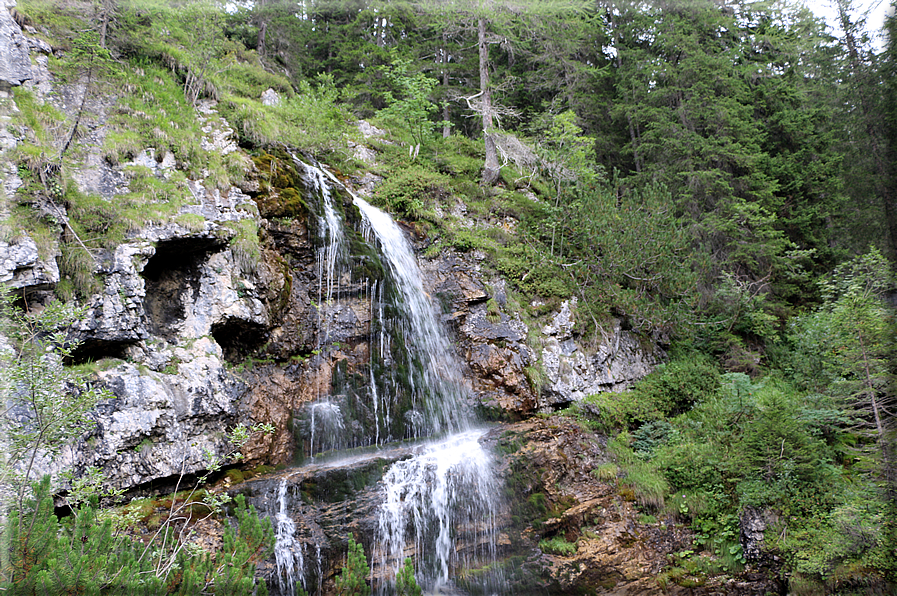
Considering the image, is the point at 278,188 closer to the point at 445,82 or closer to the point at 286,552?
the point at 286,552

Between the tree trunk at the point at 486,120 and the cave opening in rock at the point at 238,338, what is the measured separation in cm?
888

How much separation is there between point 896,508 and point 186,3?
14957 millimetres

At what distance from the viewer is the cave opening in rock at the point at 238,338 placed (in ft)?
25.5

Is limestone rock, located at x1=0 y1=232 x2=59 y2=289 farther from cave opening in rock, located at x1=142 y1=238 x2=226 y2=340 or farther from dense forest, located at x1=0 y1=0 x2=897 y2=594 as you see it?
cave opening in rock, located at x1=142 y1=238 x2=226 y2=340

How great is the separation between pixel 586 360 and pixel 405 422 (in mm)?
4617

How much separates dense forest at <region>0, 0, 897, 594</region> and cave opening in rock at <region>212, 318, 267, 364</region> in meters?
1.60

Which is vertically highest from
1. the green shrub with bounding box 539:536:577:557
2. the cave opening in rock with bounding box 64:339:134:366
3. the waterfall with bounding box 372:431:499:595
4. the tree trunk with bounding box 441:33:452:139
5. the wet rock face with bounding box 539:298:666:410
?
the tree trunk with bounding box 441:33:452:139

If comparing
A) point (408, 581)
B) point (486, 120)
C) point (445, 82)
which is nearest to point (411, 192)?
point (486, 120)

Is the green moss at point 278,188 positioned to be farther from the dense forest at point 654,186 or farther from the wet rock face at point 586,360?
the wet rock face at point 586,360

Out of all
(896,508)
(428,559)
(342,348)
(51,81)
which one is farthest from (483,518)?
(51,81)

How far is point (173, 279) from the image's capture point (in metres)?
7.45

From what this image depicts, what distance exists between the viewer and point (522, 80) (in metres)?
18.6

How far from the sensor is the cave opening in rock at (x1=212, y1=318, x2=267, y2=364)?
7.77 m

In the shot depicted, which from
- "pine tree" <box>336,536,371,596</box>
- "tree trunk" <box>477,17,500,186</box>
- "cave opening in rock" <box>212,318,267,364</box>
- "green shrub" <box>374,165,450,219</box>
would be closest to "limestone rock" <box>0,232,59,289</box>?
"cave opening in rock" <box>212,318,267,364</box>
